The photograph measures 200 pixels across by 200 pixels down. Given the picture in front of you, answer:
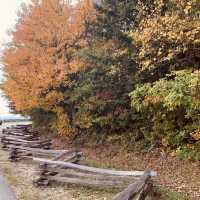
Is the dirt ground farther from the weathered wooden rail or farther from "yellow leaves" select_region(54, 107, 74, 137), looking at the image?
"yellow leaves" select_region(54, 107, 74, 137)

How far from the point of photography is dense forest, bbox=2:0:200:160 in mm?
12961

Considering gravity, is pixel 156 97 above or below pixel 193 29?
below

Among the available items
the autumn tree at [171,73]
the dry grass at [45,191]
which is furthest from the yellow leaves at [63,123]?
the dry grass at [45,191]

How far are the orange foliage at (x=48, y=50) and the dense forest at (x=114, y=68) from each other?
0.18 feet

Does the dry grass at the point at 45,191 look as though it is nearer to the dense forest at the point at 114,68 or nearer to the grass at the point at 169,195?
the grass at the point at 169,195

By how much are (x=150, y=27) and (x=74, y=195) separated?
631 centimetres

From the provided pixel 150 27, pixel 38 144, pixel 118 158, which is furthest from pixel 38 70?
pixel 150 27

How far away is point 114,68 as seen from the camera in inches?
639

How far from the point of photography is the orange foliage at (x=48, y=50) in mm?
20250

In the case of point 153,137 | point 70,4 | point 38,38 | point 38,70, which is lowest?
point 153,137

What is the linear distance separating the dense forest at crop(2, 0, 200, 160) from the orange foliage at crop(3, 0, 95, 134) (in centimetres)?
5

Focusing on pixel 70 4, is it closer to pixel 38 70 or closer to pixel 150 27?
pixel 38 70

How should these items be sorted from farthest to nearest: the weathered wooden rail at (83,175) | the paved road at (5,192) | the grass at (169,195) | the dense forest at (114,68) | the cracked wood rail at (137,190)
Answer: the dense forest at (114,68), the paved road at (5,192), the grass at (169,195), the weathered wooden rail at (83,175), the cracked wood rail at (137,190)

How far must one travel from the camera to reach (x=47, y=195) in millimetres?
11539
